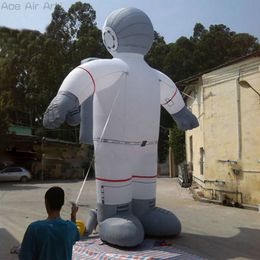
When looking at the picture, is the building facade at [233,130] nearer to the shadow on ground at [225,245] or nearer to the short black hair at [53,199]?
the shadow on ground at [225,245]

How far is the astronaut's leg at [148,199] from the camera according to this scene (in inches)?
310

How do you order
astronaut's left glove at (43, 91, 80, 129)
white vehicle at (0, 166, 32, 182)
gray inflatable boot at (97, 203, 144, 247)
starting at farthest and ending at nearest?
1. white vehicle at (0, 166, 32, 182)
2. gray inflatable boot at (97, 203, 144, 247)
3. astronaut's left glove at (43, 91, 80, 129)

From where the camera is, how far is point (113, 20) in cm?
791

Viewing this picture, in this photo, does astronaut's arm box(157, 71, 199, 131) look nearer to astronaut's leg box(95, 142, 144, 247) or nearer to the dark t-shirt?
astronaut's leg box(95, 142, 144, 247)

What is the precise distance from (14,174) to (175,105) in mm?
19049

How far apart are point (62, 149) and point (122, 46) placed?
2222 cm

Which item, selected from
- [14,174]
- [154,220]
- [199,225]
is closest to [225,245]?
[154,220]

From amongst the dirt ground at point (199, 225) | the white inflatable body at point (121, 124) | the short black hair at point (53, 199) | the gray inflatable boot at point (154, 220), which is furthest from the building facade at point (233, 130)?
the short black hair at point (53, 199)

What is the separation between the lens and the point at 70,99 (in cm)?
697

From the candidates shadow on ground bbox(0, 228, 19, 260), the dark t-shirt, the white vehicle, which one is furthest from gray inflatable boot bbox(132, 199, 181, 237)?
the white vehicle

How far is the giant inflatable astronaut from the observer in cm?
735

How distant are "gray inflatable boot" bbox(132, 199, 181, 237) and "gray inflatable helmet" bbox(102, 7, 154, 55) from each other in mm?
2771

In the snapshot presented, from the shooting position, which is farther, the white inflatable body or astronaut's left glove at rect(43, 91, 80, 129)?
the white inflatable body

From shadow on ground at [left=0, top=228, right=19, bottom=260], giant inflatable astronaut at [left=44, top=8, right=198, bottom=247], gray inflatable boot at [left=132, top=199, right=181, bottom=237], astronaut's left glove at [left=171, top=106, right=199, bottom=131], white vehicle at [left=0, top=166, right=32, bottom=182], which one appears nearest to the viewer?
shadow on ground at [left=0, top=228, right=19, bottom=260]
